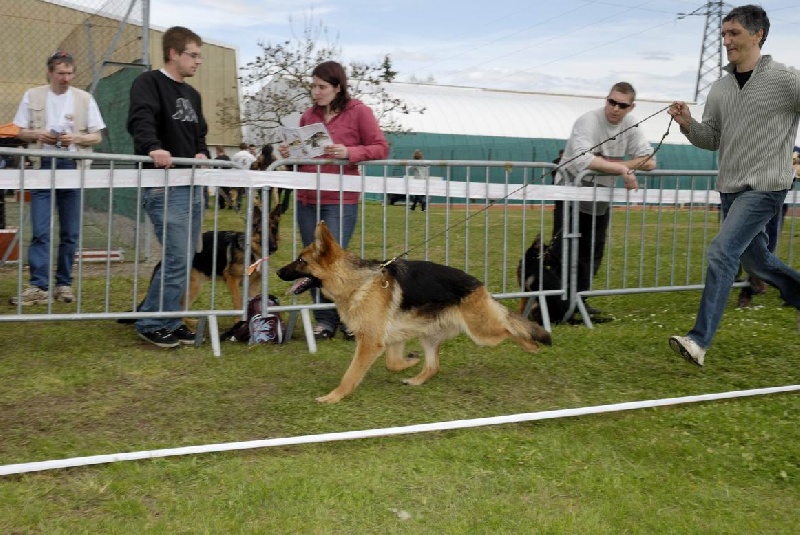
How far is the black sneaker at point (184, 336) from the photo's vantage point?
6336 millimetres

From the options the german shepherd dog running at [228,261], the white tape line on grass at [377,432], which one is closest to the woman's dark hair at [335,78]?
the german shepherd dog running at [228,261]

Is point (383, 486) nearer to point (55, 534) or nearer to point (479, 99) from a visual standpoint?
point (55, 534)

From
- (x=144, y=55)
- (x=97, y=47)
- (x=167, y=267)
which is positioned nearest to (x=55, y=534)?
(x=167, y=267)

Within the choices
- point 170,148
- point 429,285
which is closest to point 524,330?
point 429,285

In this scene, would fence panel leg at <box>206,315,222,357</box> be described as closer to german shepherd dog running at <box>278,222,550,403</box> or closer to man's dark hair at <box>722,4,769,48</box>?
german shepherd dog running at <box>278,222,550,403</box>

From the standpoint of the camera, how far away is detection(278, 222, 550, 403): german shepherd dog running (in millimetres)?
5156

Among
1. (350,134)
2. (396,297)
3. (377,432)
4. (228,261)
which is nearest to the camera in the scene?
(377,432)

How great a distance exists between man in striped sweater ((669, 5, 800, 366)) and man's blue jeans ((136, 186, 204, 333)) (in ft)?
11.4

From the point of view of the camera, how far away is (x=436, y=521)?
10.7 ft

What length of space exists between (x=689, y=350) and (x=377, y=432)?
94.8 inches

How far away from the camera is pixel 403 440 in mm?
4203

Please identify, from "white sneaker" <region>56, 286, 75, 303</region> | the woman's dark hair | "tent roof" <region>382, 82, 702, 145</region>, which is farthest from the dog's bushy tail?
"tent roof" <region>382, 82, 702, 145</region>

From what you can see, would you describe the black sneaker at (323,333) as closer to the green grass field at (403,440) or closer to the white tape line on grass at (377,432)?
the green grass field at (403,440)

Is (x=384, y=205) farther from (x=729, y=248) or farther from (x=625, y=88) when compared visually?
(x=729, y=248)
